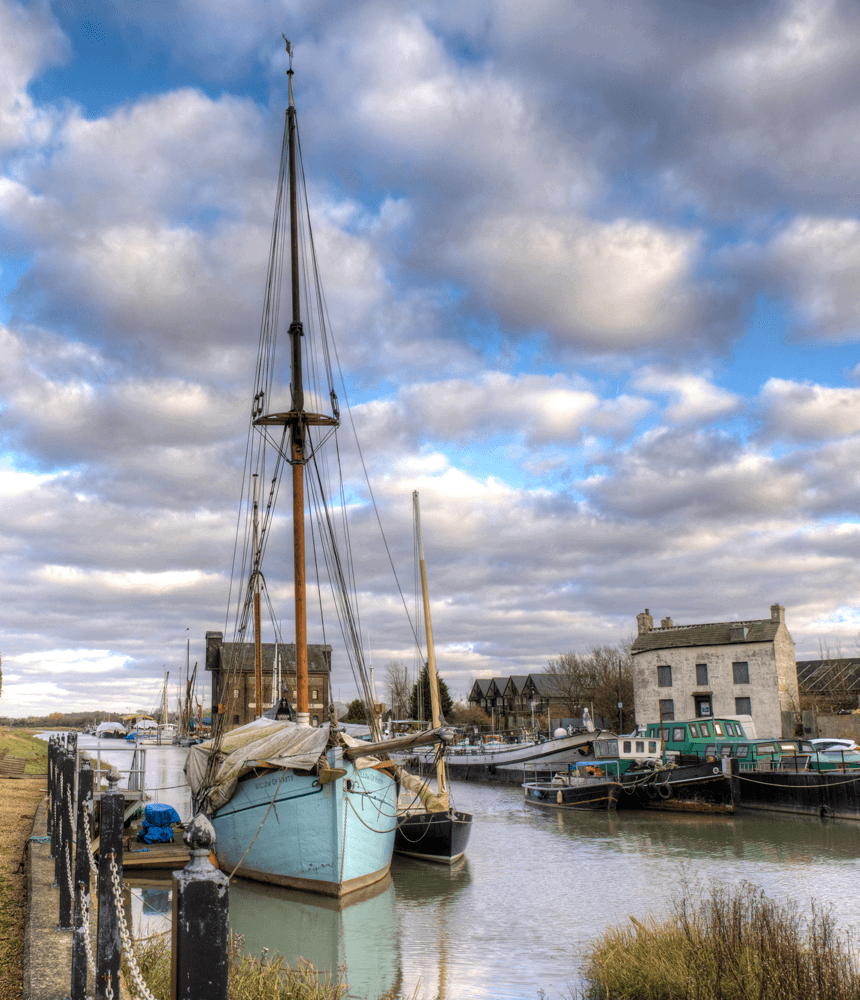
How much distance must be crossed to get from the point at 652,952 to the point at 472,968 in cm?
437

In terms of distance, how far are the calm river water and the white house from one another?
74.1ft

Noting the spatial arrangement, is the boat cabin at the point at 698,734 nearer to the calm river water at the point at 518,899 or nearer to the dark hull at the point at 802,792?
the dark hull at the point at 802,792

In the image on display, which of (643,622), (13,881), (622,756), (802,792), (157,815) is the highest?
(643,622)

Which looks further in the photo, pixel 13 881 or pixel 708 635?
pixel 708 635

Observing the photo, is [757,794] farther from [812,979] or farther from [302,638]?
[812,979]

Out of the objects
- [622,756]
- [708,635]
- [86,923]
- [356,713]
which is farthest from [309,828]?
[356,713]

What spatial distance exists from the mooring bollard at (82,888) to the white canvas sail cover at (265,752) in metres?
9.03

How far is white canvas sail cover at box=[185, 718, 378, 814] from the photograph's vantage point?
1850 centimetres

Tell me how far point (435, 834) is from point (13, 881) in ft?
47.5

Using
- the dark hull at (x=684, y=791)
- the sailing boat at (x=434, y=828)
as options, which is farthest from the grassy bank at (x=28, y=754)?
the dark hull at (x=684, y=791)

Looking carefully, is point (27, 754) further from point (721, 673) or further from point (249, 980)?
point (721, 673)

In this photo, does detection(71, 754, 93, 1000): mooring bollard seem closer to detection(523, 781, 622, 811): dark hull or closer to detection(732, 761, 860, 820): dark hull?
detection(523, 781, 622, 811): dark hull

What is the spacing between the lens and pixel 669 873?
23.5m

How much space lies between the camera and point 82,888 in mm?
8336
